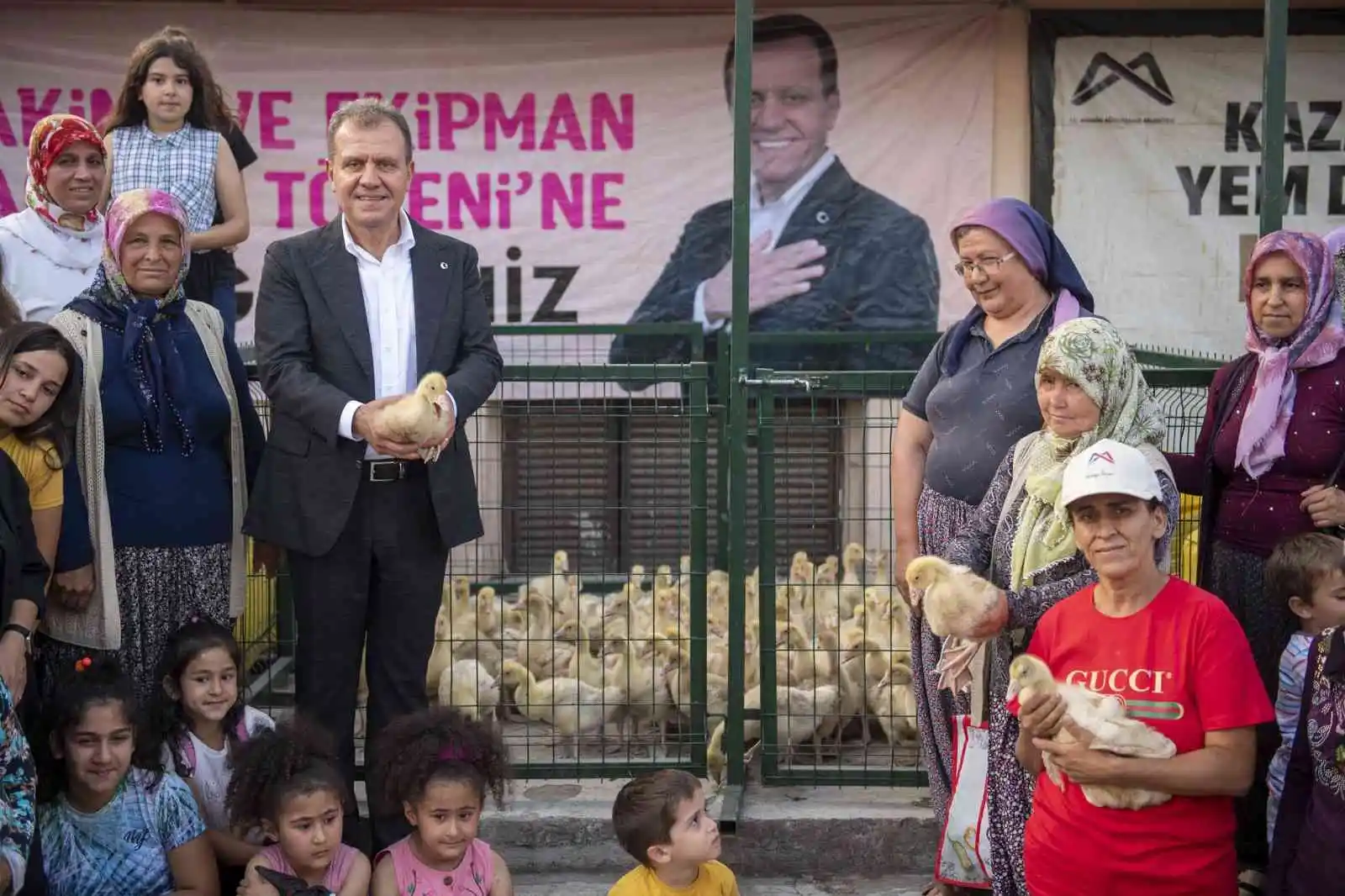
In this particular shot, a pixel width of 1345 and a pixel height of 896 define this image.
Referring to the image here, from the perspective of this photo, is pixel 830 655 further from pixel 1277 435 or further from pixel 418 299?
pixel 418 299

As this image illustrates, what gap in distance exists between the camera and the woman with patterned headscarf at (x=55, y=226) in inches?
196

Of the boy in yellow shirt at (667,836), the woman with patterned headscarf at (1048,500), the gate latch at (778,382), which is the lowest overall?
the boy in yellow shirt at (667,836)

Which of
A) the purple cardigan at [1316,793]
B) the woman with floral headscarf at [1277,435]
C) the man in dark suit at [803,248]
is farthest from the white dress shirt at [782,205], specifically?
the purple cardigan at [1316,793]

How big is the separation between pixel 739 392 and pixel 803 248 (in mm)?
3272

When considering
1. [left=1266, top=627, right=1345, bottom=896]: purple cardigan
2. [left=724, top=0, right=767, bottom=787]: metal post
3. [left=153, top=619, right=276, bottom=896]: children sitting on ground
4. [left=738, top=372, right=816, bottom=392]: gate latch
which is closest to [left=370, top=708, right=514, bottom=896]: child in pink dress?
[left=153, top=619, right=276, bottom=896]: children sitting on ground

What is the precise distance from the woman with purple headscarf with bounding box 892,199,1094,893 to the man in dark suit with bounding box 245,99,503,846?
1241 millimetres

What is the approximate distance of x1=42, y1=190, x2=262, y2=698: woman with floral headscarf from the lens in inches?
171

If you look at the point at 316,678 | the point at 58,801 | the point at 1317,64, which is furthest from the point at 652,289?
the point at 58,801

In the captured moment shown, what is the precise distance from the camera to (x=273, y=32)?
8188 millimetres

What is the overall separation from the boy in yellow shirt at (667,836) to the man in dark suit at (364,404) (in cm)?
80

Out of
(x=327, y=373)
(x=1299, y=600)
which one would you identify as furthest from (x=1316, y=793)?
(x=327, y=373)

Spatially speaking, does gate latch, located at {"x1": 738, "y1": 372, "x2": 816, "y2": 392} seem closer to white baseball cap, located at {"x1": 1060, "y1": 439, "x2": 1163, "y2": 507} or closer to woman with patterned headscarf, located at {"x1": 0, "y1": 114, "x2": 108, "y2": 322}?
white baseball cap, located at {"x1": 1060, "y1": 439, "x2": 1163, "y2": 507}

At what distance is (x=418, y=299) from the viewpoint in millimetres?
4465

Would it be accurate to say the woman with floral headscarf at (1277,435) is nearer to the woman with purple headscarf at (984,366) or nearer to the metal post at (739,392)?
the woman with purple headscarf at (984,366)
